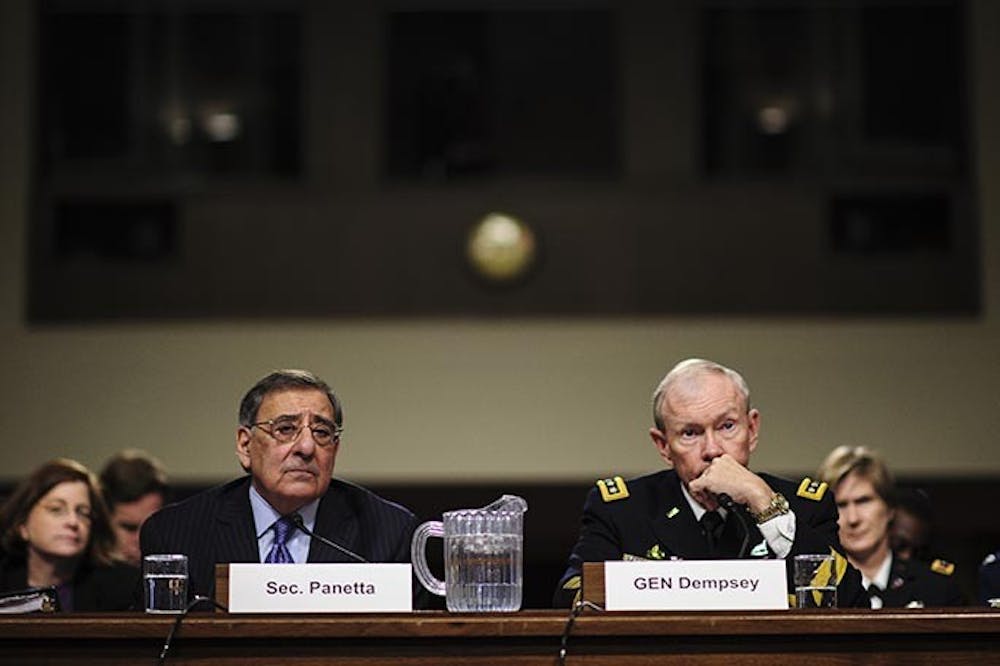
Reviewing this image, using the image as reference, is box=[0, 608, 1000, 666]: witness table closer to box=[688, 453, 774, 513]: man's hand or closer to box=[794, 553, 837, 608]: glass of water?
box=[794, 553, 837, 608]: glass of water

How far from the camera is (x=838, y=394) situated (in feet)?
23.5

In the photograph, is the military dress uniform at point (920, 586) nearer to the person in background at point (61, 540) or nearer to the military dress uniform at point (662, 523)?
the military dress uniform at point (662, 523)

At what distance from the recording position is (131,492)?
4.77 m

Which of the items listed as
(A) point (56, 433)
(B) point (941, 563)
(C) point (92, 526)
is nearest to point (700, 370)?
(B) point (941, 563)

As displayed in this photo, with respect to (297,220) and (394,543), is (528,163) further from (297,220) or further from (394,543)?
(394,543)

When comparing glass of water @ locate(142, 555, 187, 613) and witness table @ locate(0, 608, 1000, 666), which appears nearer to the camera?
witness table @ locate(0, 608, 1000, 666)

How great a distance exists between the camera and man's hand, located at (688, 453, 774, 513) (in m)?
3.05

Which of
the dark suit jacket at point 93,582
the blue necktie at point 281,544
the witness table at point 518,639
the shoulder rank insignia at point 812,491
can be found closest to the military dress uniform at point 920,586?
the shoulder rank insignia at point 812,491

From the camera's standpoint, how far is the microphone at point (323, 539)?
3.05 metres

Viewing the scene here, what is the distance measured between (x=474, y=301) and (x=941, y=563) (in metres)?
3.47

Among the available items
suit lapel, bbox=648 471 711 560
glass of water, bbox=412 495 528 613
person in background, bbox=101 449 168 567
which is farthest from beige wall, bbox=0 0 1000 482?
glass of water, bbox=412 495 528 613

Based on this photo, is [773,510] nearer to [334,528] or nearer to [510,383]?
[334,528]

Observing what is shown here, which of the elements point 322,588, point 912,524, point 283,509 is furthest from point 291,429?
point 912,524

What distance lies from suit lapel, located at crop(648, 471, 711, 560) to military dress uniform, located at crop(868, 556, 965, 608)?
3.40 feet
